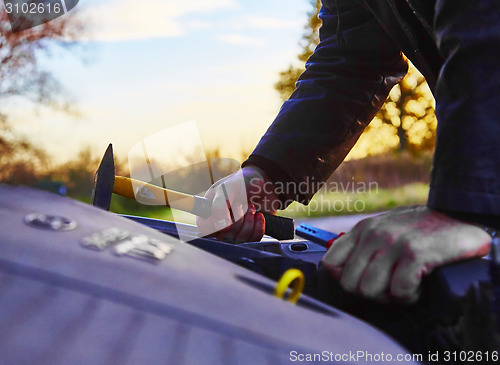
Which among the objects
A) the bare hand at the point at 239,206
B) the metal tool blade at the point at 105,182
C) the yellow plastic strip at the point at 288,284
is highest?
the metal tool blade at the point at 105,182

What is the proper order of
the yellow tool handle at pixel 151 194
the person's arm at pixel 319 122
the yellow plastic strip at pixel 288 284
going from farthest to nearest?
the person's arm at pixel 319 122
the yellow tool handle at pixel 151 194
the yellow plastic strip at pixel 288 284

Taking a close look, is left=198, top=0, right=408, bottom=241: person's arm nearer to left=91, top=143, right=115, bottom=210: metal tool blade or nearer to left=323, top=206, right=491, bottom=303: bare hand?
left=91, top=143, right=115, bottom=210: metal tool blade

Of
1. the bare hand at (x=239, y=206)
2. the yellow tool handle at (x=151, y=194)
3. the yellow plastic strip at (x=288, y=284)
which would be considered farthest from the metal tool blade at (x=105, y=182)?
the yellow plastic strip at (x=288, y=284)

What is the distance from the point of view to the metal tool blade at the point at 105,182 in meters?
0.88

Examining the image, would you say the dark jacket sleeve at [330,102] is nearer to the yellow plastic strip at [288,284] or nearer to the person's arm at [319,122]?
the person's arm at [319,122]

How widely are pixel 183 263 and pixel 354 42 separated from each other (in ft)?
3.80

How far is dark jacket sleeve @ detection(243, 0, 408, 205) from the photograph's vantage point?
1259 millimetres

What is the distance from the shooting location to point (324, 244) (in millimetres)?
894

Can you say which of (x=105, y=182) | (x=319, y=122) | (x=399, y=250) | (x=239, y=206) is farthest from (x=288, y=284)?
(x=319, y=122)

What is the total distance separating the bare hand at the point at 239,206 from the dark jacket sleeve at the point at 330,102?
A: 51 millimetres

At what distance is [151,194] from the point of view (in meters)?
1.04

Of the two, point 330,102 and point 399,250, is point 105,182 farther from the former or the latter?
point 330,102

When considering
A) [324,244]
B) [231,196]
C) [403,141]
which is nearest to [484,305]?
[324,244]

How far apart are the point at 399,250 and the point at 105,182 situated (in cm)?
56
